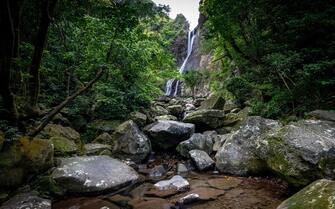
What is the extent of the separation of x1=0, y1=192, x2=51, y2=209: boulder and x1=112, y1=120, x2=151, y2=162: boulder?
291 cm

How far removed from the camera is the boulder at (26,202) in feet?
13.0

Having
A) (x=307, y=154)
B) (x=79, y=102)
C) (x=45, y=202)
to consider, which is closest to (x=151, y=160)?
(x=79, y=102)

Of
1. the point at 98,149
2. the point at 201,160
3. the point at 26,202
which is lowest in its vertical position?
the point at 26,202

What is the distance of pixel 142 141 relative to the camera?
7520mm

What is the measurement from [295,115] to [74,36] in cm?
592

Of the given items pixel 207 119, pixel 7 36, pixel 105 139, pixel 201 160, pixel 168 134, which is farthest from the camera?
pixel 207 119

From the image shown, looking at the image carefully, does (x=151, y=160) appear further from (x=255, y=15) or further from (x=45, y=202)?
(x=255, y=15)

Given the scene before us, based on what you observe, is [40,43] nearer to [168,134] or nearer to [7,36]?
[7,36]

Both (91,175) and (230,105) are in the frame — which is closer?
(91,175)

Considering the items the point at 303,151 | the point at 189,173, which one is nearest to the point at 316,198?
the point at 303,151

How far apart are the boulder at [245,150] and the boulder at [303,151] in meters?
0.78

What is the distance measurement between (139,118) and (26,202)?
5.23 meters

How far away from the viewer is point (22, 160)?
15.3ft

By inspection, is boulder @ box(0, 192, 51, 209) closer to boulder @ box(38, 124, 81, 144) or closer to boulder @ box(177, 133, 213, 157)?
boulder @ box(38, 124, 81, 144)
